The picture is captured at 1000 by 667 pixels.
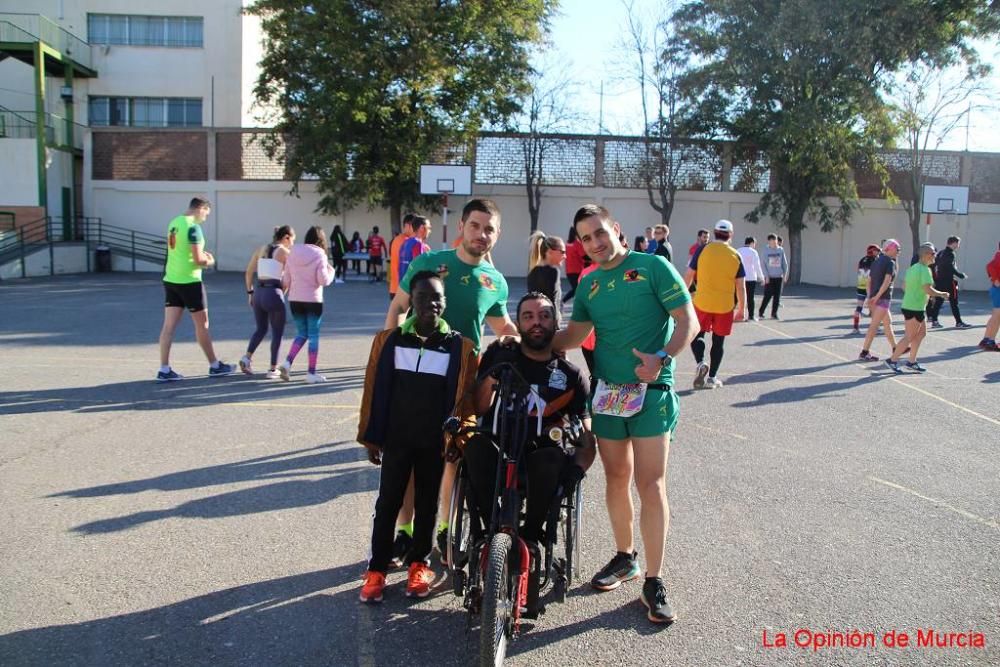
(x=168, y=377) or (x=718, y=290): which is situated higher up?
(x=718, y=290)

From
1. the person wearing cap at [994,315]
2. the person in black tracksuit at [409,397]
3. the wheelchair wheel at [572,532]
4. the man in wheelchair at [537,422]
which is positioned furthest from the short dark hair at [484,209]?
the person wearing cap at [994,315]

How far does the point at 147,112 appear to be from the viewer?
3428cm

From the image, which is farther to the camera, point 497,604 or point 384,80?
point 384,80

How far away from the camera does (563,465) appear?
12.2 ft

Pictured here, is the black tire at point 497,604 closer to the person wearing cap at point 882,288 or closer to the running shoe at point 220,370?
the running shoe at point 220,370

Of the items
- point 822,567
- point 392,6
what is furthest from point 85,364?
point 392,6

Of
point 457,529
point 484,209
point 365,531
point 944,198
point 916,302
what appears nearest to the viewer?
point 457,529

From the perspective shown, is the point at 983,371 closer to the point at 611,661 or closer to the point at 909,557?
the point at 909,557

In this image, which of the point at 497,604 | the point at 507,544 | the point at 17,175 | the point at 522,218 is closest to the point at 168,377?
the point at 507,544

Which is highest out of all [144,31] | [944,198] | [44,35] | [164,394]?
[144,31]

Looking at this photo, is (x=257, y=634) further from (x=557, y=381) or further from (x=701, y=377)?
(x=701, y=377)

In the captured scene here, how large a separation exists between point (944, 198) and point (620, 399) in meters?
29.3

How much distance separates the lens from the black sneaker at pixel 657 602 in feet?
12.8

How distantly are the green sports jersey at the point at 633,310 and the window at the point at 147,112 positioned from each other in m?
33.8
